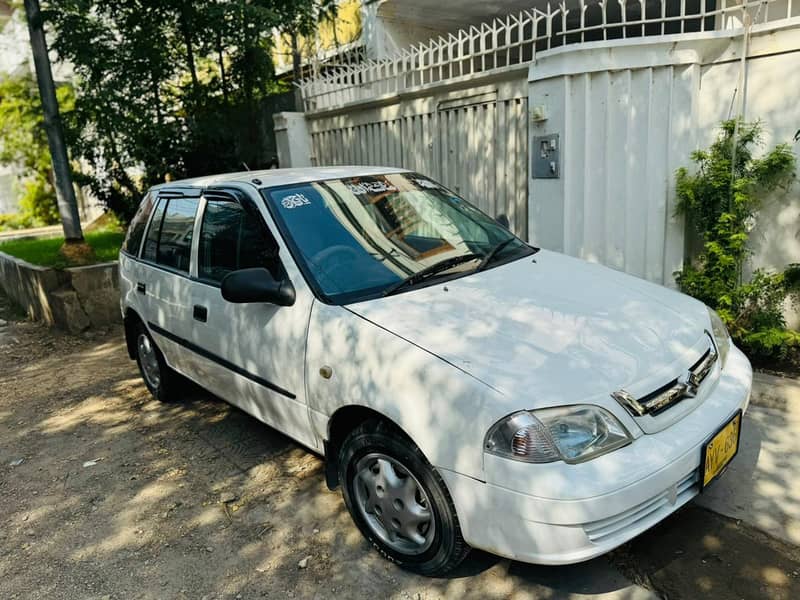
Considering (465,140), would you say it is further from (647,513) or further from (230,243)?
(647,513)

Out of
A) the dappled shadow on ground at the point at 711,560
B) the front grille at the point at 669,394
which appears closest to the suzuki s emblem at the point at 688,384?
the front grille at the point at 669,394

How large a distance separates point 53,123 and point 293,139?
110 inches

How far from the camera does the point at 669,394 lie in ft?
8.31

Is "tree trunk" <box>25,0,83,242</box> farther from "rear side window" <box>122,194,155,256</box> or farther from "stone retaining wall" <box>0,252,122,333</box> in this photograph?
"rear side window" <box>122,194,155,256</box>

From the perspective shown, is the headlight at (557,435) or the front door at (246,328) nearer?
the headlight at (557,435)

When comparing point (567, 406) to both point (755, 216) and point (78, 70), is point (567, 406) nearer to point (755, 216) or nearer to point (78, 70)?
point (755, 216)

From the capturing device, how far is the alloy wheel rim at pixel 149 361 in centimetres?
484

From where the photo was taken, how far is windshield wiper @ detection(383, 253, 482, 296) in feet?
10.1

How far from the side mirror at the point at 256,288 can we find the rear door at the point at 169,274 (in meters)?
0.98

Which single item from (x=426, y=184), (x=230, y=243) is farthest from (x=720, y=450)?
(x=230, y=243)

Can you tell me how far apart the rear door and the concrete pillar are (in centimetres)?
388

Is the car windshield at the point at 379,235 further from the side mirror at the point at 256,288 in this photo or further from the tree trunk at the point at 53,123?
the tree trunk at the point at 53,123

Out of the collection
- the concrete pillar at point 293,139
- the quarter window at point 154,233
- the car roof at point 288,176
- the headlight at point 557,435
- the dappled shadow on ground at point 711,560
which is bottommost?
the dappled shadow on ground at point 711,560

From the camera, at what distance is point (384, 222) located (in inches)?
139
